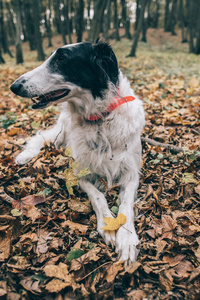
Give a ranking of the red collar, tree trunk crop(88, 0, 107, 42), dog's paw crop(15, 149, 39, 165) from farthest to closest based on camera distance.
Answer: tree trunk crop(88, 0, 107, 42)
dog's paw crop(15, 149, 39, 165)
the red collar

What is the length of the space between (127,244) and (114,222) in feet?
0.72

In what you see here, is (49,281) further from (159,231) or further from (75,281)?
(159,231)

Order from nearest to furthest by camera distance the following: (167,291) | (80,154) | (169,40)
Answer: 1. (167,291)
2. (80,154)
3. (169,40)

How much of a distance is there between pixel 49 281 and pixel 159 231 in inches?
40.1

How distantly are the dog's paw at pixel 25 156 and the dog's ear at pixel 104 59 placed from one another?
1.63 metres

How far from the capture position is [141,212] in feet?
7.29

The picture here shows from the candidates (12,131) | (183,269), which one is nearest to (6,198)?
(183,269)

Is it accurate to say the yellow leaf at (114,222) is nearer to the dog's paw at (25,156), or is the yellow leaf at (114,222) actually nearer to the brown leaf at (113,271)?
the brown leaf at (113,271)

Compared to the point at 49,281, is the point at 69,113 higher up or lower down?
higher up

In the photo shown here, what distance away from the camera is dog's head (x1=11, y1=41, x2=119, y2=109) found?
2.36 meters

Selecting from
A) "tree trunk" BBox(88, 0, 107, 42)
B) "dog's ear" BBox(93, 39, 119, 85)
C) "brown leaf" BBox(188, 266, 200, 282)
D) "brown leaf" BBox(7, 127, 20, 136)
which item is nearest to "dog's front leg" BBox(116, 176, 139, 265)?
"brown leaf" BBox(188, 266, 200, 282)

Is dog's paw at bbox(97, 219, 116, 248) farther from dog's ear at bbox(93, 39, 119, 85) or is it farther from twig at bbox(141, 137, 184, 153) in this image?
twig at bbox(141, 137, 184, 153)

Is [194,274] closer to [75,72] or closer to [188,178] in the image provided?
[188,178]

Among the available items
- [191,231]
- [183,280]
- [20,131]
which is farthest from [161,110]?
[183,280]
